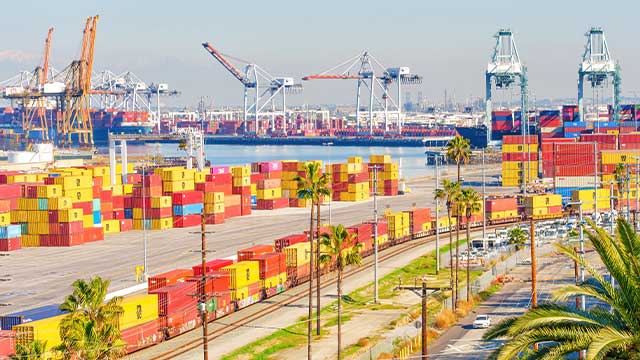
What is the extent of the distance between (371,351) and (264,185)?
75.9 meters

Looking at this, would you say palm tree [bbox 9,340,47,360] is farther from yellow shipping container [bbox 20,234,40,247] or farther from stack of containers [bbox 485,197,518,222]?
stack of containers [bbox 485,197,518,222]

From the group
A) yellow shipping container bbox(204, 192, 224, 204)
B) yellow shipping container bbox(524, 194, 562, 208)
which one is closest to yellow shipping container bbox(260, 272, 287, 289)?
yellow shipping container bbox(204, 192, 224, 204)

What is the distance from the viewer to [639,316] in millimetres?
16266

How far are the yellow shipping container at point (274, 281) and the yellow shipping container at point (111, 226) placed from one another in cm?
3721

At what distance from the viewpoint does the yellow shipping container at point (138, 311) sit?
41.9 meters

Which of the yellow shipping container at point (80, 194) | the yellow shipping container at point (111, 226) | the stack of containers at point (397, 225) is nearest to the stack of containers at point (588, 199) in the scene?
the stack of containers at point (397, 225)

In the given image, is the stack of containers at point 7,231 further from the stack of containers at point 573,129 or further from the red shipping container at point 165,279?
the stack of containers at point 573,129

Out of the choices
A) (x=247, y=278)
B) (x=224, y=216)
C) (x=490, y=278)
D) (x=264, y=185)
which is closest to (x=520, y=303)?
(x=490, y=278)

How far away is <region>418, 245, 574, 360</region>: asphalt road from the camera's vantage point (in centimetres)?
4428

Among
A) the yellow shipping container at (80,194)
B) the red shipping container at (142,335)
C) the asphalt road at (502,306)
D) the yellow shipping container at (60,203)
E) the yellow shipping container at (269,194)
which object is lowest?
the asphalt road at (502,306)

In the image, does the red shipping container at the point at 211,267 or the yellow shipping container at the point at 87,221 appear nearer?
the red shipping container at the point at 211,267

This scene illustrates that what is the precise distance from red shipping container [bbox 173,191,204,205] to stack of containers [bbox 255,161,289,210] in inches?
696

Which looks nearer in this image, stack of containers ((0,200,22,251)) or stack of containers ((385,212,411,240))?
stack of containers ((0,200,22,251))

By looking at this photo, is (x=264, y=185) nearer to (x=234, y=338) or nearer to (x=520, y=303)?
(x=520, y=303)
